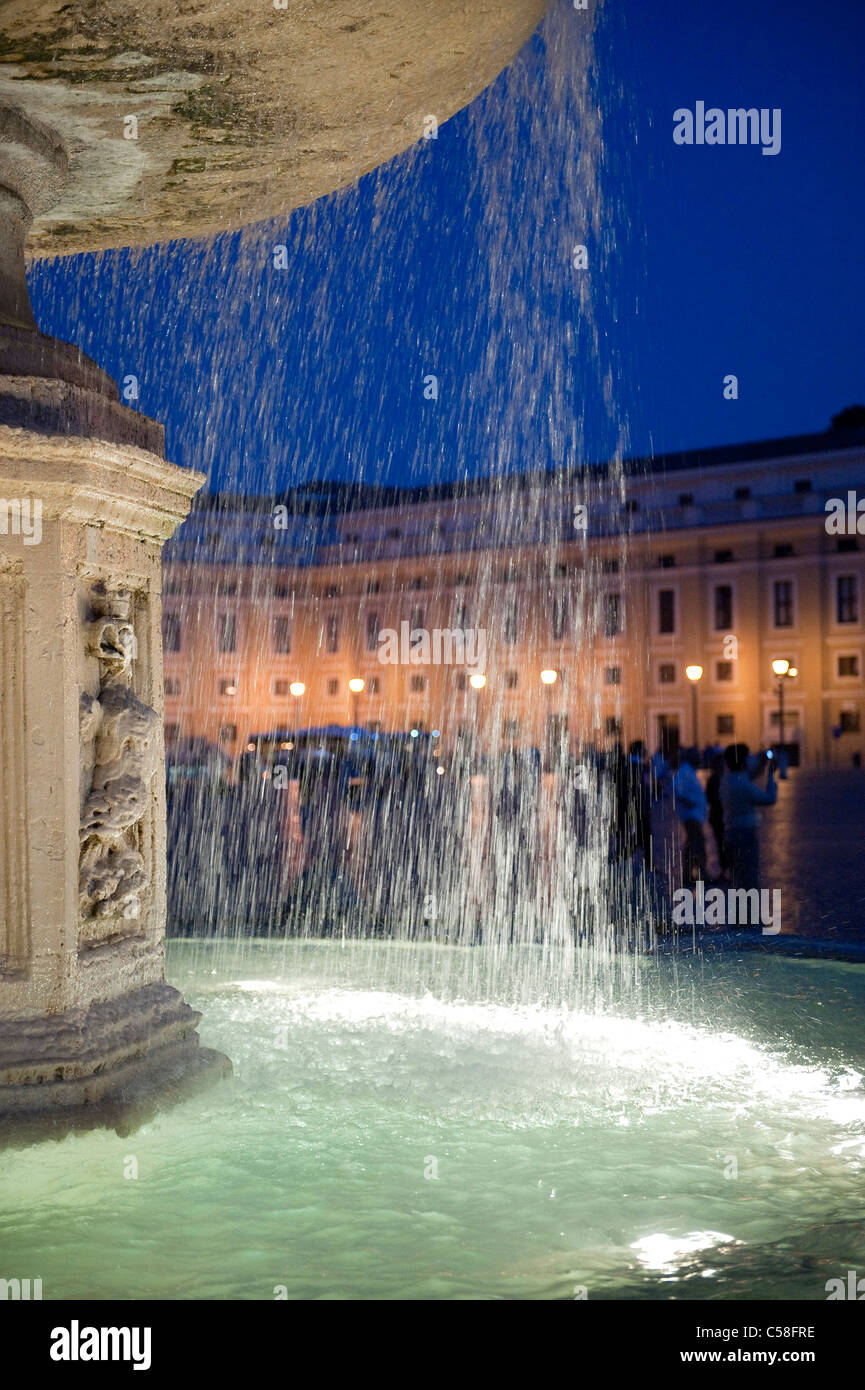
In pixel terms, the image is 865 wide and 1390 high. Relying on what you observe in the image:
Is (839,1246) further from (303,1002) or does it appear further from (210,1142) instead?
(303,1002)

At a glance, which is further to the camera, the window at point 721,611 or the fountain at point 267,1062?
the window at point 721,611

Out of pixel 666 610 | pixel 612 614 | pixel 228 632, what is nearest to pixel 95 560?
pixel 666 610

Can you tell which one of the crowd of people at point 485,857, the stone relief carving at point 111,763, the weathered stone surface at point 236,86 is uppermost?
the weathered stone surface at point 236,86

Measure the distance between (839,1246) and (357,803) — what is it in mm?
18307

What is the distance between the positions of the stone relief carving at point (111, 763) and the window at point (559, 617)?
48724 millimetres

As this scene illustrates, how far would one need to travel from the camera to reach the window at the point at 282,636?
5778cm

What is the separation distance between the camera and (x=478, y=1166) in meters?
3.28

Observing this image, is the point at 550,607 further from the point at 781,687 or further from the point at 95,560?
the point at 95,560

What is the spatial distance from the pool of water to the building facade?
3570cm

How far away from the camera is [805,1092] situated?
157 inches

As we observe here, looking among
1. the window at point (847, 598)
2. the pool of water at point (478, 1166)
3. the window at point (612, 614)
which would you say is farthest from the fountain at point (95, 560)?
the window at point (612, 614)

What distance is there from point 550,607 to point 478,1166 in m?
50.4

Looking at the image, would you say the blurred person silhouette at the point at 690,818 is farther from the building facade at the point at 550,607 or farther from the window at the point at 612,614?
the window at the point at 612,614

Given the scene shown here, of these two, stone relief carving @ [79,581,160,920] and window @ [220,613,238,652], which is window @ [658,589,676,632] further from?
stone relief carving @ [79,581,160,920]
